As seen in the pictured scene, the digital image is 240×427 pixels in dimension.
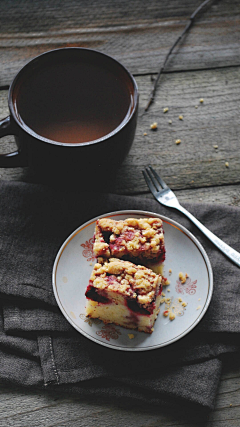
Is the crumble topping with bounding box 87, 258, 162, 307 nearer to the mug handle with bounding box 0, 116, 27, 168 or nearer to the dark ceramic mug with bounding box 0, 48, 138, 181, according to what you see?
the dark ceramic mug with bounding box 0, 48, 138, 181

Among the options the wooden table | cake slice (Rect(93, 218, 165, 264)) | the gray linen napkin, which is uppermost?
the wooden table

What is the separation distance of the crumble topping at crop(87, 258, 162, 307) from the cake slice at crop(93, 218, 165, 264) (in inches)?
1.7

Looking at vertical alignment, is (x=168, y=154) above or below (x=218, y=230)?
above

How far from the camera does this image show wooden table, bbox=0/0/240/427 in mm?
1923

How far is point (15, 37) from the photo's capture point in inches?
83.8

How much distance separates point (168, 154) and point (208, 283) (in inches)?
25.3

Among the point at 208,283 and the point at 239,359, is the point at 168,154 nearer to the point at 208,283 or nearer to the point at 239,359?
the point at 208,283

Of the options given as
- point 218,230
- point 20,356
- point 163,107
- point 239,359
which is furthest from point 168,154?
point 20,356

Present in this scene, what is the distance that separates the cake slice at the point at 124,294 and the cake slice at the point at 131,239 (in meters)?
0.04

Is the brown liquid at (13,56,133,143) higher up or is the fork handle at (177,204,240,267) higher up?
the brown liquid at (13,56,133,143)

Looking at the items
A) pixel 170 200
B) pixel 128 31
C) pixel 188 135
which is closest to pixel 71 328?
pixel 170 200

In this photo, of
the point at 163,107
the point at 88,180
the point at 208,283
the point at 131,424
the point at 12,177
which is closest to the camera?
the point at 131,424

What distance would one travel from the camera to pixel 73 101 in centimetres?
165

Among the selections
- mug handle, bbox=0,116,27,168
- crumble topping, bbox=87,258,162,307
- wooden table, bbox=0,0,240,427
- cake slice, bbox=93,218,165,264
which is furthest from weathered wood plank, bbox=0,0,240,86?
crumble topping, bbox=87,258,162,307
